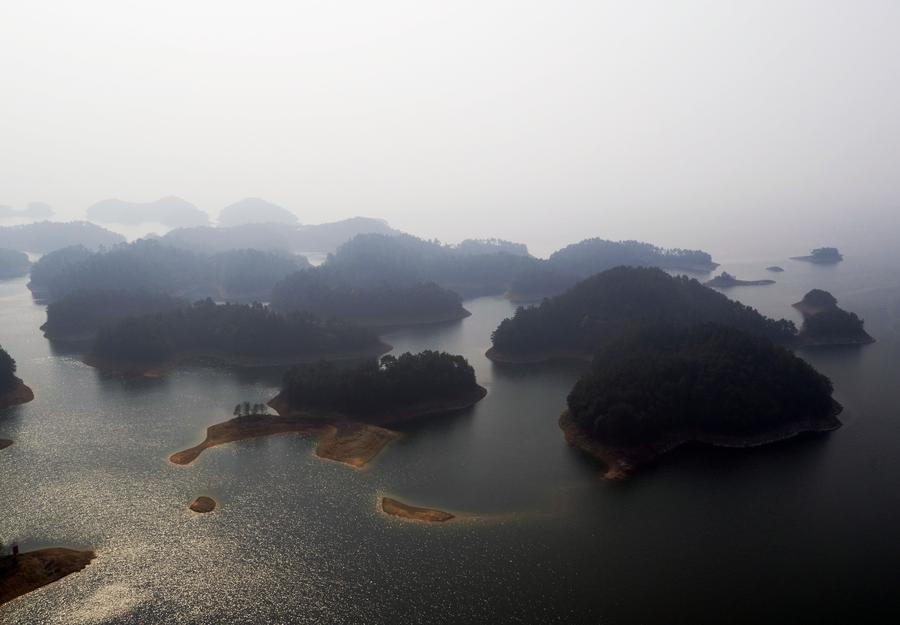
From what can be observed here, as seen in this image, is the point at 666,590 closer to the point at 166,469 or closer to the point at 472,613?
the point at 472,613

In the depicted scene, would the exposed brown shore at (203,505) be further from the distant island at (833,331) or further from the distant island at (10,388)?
the distant island at (833,331)

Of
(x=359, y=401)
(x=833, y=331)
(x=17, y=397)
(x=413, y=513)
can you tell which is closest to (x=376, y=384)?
(x=359, y=401)

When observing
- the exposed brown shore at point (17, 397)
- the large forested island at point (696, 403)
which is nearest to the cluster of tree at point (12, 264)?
the exposed brown shore at point (17, 397)

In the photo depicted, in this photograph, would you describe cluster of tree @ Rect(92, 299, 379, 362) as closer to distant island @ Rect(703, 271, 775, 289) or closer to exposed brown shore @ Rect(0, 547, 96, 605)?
exposed brown shore @ Rect(0, 547, 96, 605)

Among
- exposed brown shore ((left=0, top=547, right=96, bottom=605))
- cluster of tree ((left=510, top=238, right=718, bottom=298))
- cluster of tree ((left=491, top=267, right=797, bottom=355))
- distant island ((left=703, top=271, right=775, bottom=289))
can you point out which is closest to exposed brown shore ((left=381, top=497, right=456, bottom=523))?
exposed brown shore ((left=0, top=547, right=96, bottom=605))

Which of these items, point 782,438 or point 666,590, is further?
point 782,438

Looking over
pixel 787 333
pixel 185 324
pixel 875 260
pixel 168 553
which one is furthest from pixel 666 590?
pixel 875 260
